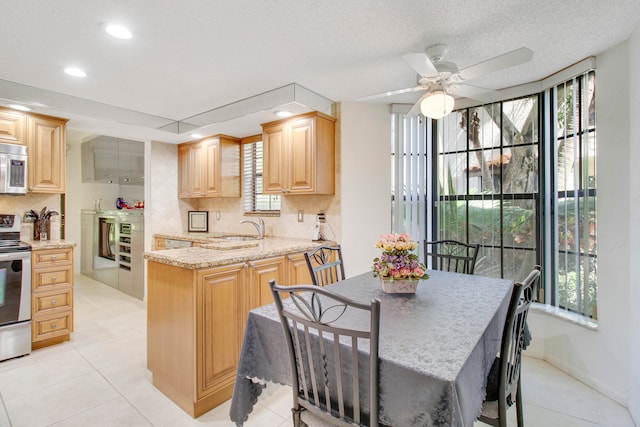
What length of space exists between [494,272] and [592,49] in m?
1.92

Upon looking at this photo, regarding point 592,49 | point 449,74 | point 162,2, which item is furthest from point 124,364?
point 592,49

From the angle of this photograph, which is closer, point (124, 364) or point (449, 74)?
point (449, 74)

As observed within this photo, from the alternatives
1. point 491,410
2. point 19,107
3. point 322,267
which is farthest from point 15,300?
point 491,410

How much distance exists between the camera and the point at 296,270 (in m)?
2.83

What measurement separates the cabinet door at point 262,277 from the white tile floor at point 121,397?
66 centimetres

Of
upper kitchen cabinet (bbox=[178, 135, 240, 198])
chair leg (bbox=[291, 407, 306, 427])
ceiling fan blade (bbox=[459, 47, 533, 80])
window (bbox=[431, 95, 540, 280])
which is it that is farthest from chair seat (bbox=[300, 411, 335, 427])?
upper kitchen cabinet (bbox=[178, 135, 240, 198])

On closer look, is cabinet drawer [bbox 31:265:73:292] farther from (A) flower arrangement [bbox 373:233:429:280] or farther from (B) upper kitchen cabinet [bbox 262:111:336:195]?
(A) flower arrangement [bbox 373:233:429:280]

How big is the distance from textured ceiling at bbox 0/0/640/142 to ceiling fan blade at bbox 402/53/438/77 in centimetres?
27

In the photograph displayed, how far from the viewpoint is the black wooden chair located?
121 centimetres

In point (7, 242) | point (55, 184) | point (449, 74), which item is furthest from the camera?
point (55, 184)

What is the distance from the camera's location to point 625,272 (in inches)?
83.4

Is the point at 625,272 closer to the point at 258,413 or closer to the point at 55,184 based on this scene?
the point at 258,413

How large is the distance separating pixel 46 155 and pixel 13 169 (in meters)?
0.34

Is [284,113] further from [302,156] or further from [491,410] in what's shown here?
[491,410]
